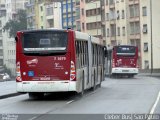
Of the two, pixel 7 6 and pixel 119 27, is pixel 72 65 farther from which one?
pixel 7 6

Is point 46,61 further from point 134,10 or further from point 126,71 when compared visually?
point 134,10

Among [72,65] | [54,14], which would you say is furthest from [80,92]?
[54,14]

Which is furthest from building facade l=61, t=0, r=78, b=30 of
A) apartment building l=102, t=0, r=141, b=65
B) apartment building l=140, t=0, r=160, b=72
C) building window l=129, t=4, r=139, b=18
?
apartment building l=140, t=0, r=160, b=72

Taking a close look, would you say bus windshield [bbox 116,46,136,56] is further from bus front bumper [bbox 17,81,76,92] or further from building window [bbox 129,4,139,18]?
building window [bbox 129,4,139,18]

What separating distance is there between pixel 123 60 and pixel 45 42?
3795cm

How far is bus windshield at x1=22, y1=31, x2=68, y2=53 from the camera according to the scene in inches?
957

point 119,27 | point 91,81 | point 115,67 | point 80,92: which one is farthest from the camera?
point 119,27

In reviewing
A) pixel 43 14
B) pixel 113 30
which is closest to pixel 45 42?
pixel 113 30

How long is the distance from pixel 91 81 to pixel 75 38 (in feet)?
20.5

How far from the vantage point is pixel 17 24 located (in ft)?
489

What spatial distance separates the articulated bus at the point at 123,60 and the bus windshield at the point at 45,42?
36468mm

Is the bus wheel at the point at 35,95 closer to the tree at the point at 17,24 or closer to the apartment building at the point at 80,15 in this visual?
the apartment building at the point at 80,15

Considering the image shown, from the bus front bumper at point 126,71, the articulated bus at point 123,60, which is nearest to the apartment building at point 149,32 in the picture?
the articulated bus at point 123,60

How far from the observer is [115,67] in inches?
2488
